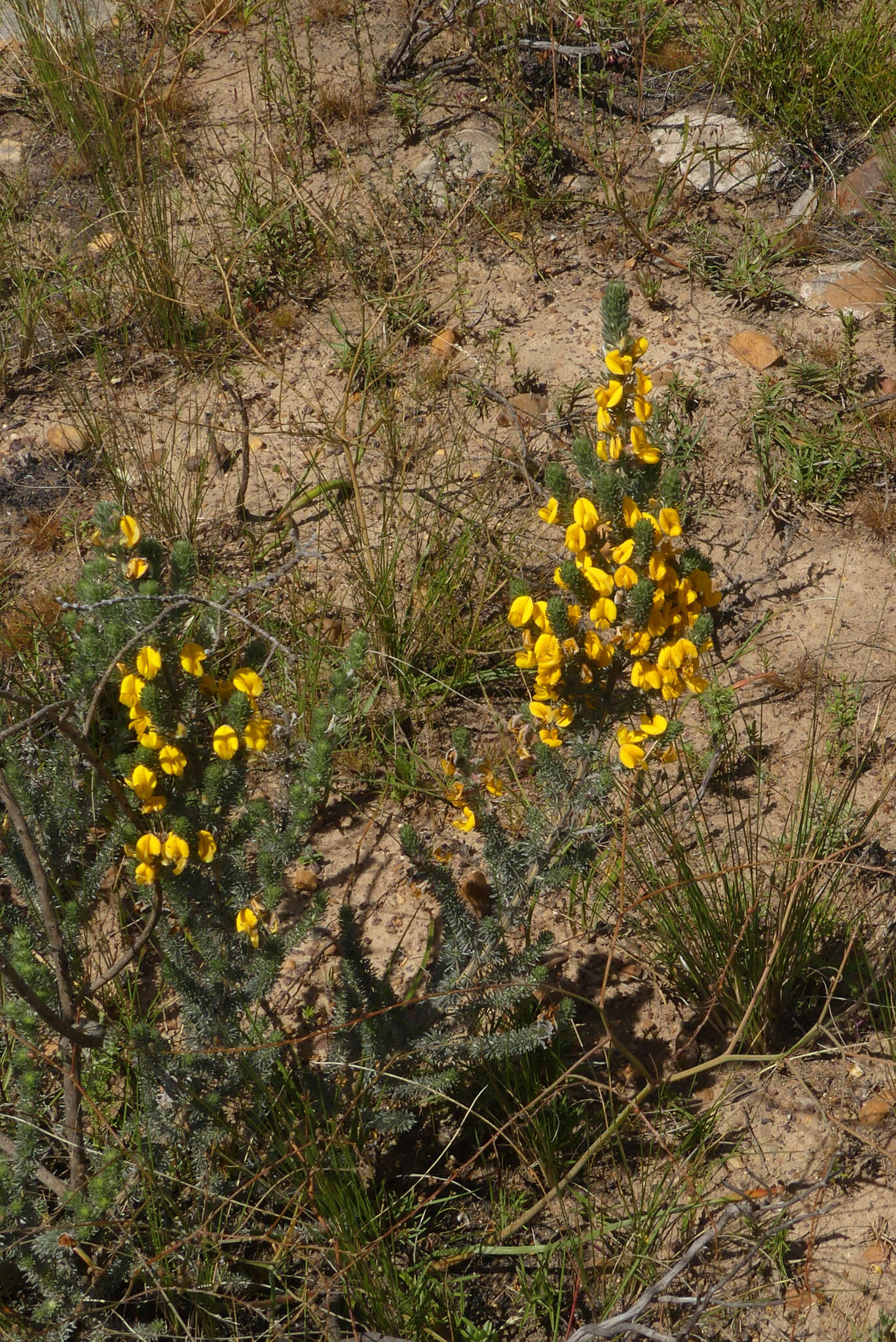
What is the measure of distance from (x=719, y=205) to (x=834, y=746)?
235 cm

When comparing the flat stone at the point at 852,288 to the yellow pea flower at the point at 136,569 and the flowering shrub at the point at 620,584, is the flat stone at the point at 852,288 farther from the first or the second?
the yellow pea flower at the point at 136,569

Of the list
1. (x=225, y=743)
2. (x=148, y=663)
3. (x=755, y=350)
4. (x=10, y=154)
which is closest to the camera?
(x=148, y=663)

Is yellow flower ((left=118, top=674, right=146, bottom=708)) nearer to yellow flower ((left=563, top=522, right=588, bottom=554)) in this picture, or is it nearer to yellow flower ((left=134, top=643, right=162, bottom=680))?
yellow flower ((left=134, top=643, right=162, bottom=680))

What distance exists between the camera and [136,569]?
171cm

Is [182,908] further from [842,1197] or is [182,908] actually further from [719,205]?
[719,205]

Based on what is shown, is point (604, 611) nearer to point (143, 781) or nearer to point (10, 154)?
point (143, 781)

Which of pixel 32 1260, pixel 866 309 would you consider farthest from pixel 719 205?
pixel 32 1260

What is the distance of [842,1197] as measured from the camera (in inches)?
82.0

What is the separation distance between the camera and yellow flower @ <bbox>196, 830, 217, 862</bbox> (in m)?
1.82

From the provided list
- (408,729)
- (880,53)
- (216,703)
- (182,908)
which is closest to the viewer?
(182,908)

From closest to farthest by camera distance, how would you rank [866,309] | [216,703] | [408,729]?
[216,703] → [408,729] → [866,309]

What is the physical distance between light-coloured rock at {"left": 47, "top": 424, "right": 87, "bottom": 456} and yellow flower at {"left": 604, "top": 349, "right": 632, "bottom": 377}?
245cm

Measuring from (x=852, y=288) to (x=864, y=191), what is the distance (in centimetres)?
48

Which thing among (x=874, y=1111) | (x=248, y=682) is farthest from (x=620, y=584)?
(x=874, y=1111)
